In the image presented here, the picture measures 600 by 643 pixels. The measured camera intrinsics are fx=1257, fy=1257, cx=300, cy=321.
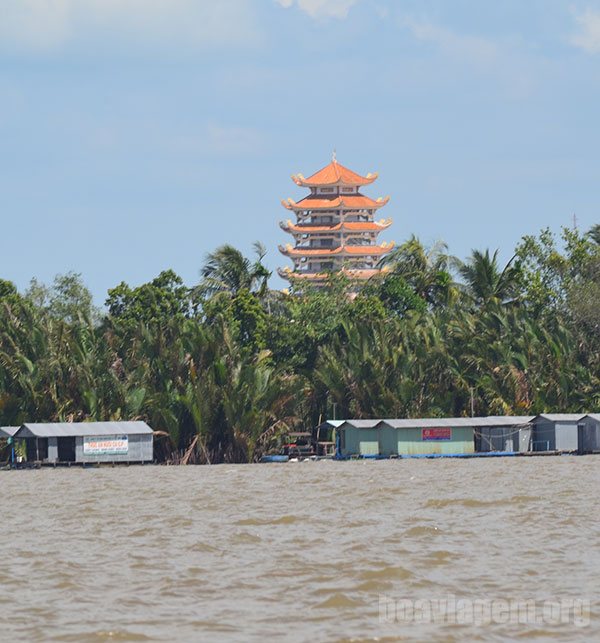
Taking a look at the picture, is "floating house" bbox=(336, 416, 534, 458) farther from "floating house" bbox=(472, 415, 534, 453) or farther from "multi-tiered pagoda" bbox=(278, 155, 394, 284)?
"multi-tiered pagoda" bbox=(278, 155, 394, 284)

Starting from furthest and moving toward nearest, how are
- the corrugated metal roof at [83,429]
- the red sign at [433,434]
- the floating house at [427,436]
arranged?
the red sign at [433,434] < the floating house at [427,436] < the corrugated metal roof at [83,429]

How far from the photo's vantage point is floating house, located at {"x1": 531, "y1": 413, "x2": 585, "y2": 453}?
7050 cm

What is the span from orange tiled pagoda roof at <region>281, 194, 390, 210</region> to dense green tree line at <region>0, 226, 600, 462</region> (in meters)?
41.9

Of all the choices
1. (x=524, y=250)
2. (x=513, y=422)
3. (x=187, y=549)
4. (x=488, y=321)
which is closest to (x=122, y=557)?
(x=187, y=549)

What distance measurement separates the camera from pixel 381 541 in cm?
2431

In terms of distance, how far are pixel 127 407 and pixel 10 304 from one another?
15.5 meters

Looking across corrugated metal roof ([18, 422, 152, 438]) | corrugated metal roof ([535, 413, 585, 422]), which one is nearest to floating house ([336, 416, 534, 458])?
corrugated metal roof ([535, 413, 585, 422])

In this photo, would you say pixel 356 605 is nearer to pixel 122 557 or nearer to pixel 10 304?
pixel 122 557

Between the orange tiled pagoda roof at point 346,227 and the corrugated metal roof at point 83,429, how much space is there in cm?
6598

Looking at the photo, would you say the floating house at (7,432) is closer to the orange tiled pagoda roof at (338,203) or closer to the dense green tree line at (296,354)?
the dense green tree line at (296,354)

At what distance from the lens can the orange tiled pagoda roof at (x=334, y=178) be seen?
13188 cm

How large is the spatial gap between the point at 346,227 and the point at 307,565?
361 ft

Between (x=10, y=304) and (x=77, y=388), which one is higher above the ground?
(x=10, y=304)

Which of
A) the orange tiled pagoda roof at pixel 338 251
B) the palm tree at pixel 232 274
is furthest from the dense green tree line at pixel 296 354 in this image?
the orange tiled pagoda roof at pixel 338 251
